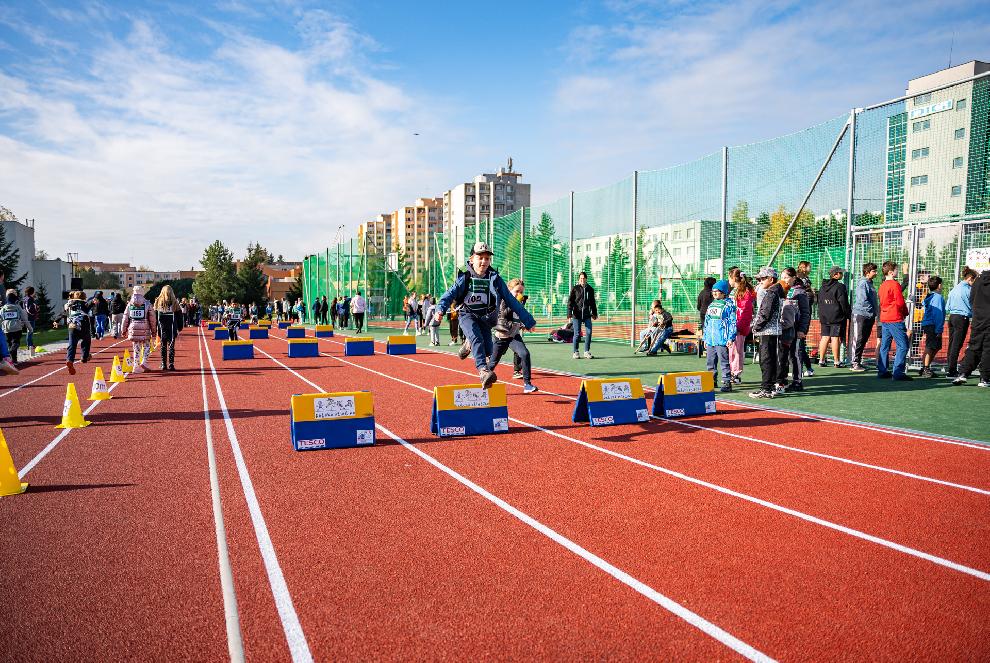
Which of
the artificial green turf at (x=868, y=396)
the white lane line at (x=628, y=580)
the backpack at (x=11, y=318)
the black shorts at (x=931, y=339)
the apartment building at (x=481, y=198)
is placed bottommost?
the white lane line at (x=628, y=580)

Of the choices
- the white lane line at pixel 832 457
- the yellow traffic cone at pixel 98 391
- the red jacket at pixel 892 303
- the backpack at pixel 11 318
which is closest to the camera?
the white lane line at pixel 832 457

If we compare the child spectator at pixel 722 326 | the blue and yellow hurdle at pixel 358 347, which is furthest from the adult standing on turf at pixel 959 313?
the blue and yellow hurdle at pixel 358 347

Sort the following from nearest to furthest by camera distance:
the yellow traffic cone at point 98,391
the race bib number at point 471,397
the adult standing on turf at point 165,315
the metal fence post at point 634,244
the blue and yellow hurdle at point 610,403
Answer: the race bib number at point 471,397 → the blue and yellow hurdle at point 610,403 → the yellow traffic cone at point 98,391 → the adult standing on turf at point 165,315 → the metal fence post at point 634,244

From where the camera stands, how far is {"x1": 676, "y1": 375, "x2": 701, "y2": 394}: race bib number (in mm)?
8906

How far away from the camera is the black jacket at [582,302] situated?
627 inches

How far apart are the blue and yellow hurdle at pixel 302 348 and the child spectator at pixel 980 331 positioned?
16.9 m

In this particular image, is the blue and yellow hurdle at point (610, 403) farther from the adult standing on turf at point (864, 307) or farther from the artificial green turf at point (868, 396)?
the adult standing on turf at point (864, 307)

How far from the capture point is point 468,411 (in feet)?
26.0

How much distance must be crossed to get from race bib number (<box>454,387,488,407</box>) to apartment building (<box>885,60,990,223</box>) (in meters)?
11.2

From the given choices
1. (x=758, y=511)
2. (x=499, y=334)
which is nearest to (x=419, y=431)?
(x=499, y=334)

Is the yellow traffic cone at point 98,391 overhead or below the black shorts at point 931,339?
below

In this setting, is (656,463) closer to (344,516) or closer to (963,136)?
(344,516)

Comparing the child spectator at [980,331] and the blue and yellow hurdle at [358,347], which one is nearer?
the child spectator at [980,331]

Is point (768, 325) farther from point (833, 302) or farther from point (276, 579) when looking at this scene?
point (276, 579)
